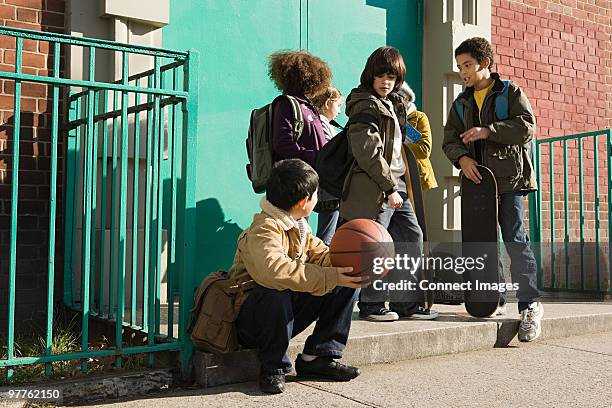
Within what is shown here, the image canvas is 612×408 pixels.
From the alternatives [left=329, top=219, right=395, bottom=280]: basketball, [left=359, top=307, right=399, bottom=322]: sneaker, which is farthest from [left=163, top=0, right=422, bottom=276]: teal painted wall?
[left=329, top=219, right=395, bottom=280]: basketball

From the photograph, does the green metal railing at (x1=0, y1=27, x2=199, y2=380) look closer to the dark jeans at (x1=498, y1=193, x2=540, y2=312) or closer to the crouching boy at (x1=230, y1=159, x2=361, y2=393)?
the crouching boy at (x1=230, y1=159, x2=361, y2=393)

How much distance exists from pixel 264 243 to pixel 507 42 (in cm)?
481

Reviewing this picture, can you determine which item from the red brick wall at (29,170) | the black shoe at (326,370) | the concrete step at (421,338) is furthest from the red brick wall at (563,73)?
the red brick wall at (29,170)

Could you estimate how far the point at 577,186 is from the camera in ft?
25.7

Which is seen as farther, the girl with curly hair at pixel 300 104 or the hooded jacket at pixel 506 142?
the hooded jacket at pixel 506 142

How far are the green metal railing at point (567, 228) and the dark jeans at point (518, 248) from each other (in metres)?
1.92

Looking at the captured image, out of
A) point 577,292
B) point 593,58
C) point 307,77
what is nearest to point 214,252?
point 307,77

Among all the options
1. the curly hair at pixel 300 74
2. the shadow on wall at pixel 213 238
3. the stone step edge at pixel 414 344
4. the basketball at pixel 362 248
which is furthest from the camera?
the shadow on wall at pixel 213 238

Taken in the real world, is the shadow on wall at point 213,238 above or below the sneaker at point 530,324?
above

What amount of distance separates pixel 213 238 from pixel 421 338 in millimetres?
1785

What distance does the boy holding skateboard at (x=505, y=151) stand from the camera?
4.70m

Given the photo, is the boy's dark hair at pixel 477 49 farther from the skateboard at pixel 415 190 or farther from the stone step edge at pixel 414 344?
the stone step edge at pixel 414 344

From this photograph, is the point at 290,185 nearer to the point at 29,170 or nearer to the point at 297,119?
the point at 297,119

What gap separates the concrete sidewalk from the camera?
129 inches
